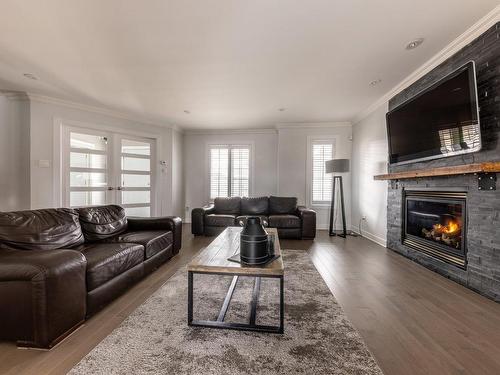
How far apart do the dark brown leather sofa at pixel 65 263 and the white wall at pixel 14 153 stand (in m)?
2.24

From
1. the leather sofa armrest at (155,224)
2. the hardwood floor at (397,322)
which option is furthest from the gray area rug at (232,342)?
the leather sofa armrest at (155,224)

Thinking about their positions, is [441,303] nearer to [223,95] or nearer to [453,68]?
[453,68]

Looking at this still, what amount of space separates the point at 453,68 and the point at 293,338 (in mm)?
3189

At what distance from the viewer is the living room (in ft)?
4.94

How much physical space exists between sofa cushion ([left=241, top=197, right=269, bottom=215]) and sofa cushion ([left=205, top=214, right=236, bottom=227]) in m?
0.66

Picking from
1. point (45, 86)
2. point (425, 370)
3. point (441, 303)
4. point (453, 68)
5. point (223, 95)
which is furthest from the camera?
point (223, 95)

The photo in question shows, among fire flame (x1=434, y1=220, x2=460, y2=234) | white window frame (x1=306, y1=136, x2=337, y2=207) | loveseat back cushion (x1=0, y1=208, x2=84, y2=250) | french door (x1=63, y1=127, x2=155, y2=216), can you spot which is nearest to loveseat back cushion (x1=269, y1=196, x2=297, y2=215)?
white window frame (x1=306, y1=136, x2=337, y2=207)

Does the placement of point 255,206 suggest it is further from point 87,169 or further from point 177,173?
point 87,169

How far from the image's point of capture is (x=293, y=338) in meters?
1.62

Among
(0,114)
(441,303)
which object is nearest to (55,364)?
(441,303)

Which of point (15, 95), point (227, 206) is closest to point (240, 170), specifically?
point (227, 206)

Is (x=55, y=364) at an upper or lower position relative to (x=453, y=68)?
lower

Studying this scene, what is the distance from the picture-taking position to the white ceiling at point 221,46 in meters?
2.04

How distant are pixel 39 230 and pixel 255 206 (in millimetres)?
3830
